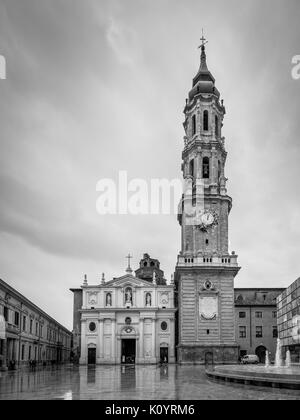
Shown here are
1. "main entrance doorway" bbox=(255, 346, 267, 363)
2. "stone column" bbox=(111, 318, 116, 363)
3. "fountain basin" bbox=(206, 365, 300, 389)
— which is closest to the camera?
"fountain basin" bbox=(206, 365, 300, 389)

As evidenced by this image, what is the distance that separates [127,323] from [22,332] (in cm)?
1993

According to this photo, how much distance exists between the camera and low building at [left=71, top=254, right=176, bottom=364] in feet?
218

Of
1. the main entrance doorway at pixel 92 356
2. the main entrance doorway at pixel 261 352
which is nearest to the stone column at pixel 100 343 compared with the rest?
the main entrance doorway at pixel 92 356

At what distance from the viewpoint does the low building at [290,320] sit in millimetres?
55875

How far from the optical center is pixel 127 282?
69562 millimetres

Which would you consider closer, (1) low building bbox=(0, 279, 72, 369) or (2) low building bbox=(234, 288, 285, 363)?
(1) low building bbox=(0, 279, 72, 369)

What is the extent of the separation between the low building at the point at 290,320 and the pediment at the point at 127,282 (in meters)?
18.2

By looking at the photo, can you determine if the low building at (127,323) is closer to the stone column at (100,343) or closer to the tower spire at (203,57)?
the stone column at (100,343)

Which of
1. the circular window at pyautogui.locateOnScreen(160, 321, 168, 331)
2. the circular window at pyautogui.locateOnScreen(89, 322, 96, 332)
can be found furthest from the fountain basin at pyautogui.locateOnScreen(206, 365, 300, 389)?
the circular window at pyautogui.locateOnScreen(89, 322, 96, 332)

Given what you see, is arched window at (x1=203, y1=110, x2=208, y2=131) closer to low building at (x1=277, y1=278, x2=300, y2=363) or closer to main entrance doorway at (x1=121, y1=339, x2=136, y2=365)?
low building at (x1=277, y1=278, x2=300, y2=363)

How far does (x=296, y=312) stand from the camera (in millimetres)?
56344

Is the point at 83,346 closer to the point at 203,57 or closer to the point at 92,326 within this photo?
the point at 92,326

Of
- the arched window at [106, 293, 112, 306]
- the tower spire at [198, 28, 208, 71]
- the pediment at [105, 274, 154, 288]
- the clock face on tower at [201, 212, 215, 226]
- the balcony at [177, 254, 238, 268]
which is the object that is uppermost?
the tower spire at [198, 28, 208, 71]

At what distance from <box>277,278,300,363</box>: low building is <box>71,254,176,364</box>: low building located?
13980 mm
